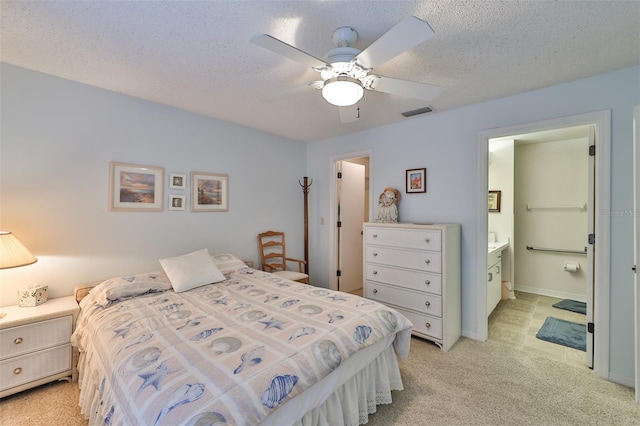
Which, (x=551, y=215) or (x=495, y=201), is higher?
(x=495, y=201)

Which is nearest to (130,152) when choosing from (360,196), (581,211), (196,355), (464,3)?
(196,355)

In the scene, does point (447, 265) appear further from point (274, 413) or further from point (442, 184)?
point (274, 413)

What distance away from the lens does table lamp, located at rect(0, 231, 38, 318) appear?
185cm

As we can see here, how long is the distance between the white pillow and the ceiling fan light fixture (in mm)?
2019

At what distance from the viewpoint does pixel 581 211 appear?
3.99m

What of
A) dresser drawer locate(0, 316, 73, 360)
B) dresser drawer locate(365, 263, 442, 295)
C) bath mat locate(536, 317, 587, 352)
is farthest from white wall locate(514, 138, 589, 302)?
dresser drawer locate(0, 316, 73, 360)

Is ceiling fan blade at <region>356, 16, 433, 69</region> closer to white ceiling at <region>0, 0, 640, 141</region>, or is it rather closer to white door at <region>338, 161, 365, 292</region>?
white ceiling at <region>0, 0, 640, 141</region>

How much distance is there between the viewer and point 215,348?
1.40 metres

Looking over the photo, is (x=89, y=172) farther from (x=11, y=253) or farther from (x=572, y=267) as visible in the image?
(x=572, y=267)

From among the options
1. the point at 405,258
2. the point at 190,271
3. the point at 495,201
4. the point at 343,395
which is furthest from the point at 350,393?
the point at 495,201

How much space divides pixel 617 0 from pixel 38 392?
4446 millimetres

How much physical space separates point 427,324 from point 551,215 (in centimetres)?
315

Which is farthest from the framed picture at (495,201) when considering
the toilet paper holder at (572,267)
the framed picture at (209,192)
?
the framed picture at (209,192)

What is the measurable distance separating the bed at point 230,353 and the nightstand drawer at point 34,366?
166 millimetres
